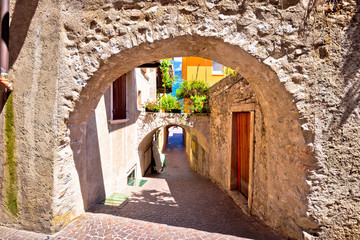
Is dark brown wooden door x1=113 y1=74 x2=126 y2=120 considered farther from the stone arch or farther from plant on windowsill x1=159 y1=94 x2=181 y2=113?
the stone arch

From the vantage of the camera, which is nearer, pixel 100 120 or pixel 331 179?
pixel 331 179

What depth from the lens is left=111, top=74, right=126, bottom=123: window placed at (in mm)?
5486

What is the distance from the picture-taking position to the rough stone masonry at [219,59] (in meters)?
2.07

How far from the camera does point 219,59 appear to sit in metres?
2.61

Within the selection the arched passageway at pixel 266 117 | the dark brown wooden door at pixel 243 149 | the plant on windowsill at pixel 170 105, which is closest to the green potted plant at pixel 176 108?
the plant on windowsill at pixel 170 105

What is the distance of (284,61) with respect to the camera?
2.08 metres

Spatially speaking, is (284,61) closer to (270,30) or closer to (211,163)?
(270,30)

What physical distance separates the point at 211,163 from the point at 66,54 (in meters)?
6.09

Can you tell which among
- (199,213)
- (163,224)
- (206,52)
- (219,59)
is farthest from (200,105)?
(163,224)

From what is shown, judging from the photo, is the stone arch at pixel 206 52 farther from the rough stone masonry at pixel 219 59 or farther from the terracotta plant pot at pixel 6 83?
the terracotta plant pot at pixel 6 83

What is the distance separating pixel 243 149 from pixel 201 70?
897 cm

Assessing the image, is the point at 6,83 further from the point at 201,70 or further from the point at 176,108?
the point at 201,70

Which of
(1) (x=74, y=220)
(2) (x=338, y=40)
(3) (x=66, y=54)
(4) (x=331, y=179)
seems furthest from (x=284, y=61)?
(1) (x=74, y=220)

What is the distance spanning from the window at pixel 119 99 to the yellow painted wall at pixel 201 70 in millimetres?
7020
